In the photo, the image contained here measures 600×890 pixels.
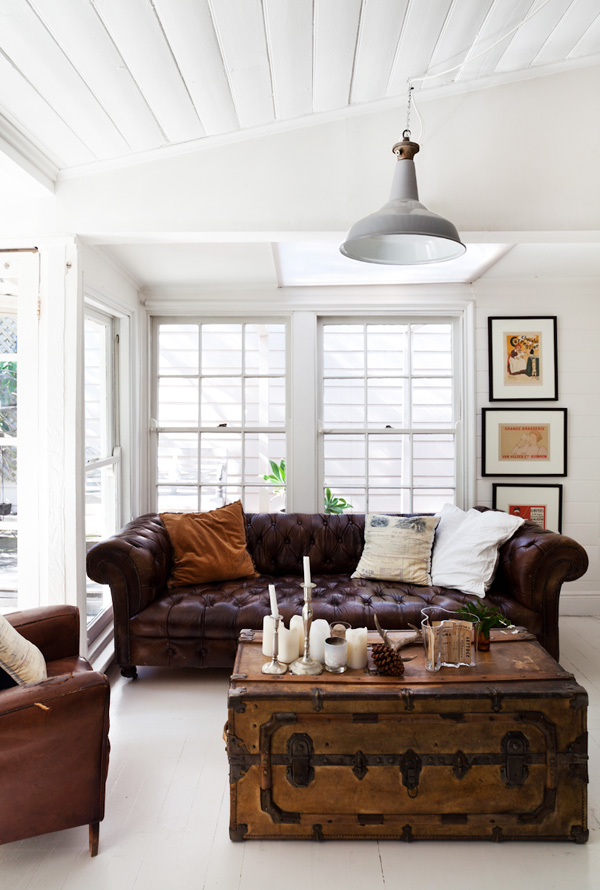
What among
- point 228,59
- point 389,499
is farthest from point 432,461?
point 228,59

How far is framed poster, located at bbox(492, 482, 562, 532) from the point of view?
4.32 metres

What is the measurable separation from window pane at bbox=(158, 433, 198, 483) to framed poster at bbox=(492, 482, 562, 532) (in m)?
2.24

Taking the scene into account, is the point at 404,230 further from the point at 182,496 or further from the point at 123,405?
the point at 182,496

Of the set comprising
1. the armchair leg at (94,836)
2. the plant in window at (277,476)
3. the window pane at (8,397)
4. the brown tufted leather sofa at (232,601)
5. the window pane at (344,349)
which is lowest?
the armchair leg at (94,836)

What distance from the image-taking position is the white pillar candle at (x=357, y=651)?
2176 mm

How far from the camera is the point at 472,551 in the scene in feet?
→ 11.4

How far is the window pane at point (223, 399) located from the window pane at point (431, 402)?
1322 millimetres

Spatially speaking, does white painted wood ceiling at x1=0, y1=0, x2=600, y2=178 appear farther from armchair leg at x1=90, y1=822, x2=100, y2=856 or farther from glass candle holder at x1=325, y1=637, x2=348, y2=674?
armchair leg at x1=90, y1=822, x2=100, y2=856

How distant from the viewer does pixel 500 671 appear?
213 cm

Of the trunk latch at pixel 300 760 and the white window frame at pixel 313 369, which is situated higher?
the white window frame at pixel 313 369

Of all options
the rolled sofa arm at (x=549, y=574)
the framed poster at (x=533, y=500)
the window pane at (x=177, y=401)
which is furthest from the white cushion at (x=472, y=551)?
the window pane at (x=177, y=401)

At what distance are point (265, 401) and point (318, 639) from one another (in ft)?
8.14

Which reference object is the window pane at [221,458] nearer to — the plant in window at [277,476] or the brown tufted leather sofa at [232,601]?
the plant in window at [277,476]

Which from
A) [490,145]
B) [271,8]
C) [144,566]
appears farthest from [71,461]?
[490,145]
